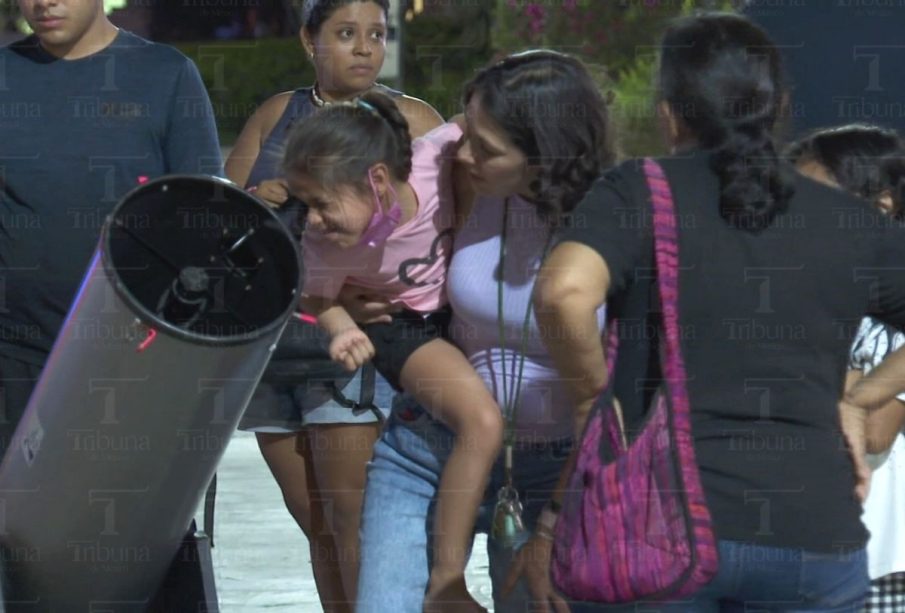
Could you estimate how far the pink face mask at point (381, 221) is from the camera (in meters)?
3.21

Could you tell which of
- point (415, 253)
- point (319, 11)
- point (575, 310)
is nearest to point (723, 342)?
point (575, 310)

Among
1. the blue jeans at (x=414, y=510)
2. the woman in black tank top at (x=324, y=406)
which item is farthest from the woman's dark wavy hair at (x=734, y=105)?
the woman in black tank top at (x=324, y=406)

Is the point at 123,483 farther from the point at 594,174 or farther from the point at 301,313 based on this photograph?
the point at 594,174

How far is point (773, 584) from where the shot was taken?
2576 millimetres

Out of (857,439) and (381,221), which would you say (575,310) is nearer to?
(857,439)

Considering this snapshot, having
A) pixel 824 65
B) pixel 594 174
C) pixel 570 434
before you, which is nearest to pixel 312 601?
pixel 824 65

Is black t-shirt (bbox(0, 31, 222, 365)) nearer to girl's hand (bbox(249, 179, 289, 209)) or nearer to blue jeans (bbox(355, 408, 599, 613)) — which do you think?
girl's hand (bbox(249, 179, 289, 209))

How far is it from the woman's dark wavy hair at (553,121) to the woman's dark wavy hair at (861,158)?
1.55 feet

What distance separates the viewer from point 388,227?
3.22 m

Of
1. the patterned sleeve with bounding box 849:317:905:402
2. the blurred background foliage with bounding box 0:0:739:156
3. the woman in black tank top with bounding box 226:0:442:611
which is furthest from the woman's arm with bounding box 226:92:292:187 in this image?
the patterned sleeve with bounding box 849:317:905:402

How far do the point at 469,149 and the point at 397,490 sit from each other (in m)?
0.64

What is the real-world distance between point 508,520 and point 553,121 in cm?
70

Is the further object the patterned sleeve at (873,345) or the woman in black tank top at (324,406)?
the woman in black tank top at (324,406)

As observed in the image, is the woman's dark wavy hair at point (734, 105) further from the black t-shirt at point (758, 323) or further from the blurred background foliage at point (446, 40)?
the blurred background foliage at point (446, 40)
